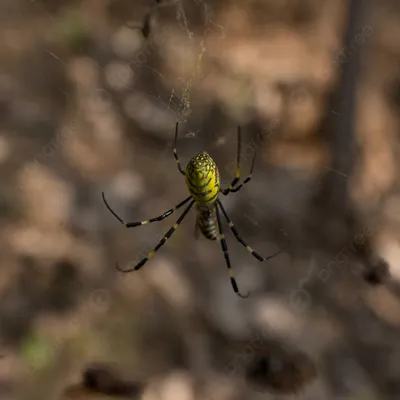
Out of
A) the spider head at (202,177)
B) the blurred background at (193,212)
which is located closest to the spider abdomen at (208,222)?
the spider head at (202,177)

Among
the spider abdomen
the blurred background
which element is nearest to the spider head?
the spider abdomen

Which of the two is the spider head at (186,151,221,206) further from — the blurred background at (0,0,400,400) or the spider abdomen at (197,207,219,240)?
the blurred background at (0,0,400,400)

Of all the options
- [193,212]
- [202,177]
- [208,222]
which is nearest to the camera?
[202,177]

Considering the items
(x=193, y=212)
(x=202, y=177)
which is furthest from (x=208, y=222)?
(x=193, y=212)

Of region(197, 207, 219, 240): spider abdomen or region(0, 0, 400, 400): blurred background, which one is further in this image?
region(0, 0, 400, 400): blurred background

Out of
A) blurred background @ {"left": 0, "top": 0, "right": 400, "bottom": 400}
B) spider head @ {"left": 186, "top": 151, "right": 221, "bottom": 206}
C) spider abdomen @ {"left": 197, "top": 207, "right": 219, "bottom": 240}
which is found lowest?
blurred background @ {"left": 0, "top": 0, "right": 400, "bottom": 400}

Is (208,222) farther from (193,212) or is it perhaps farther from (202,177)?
(193,212)

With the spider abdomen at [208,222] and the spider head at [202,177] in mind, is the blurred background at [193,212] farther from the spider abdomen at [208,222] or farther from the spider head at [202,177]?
the spider abdomen at [208,222]
